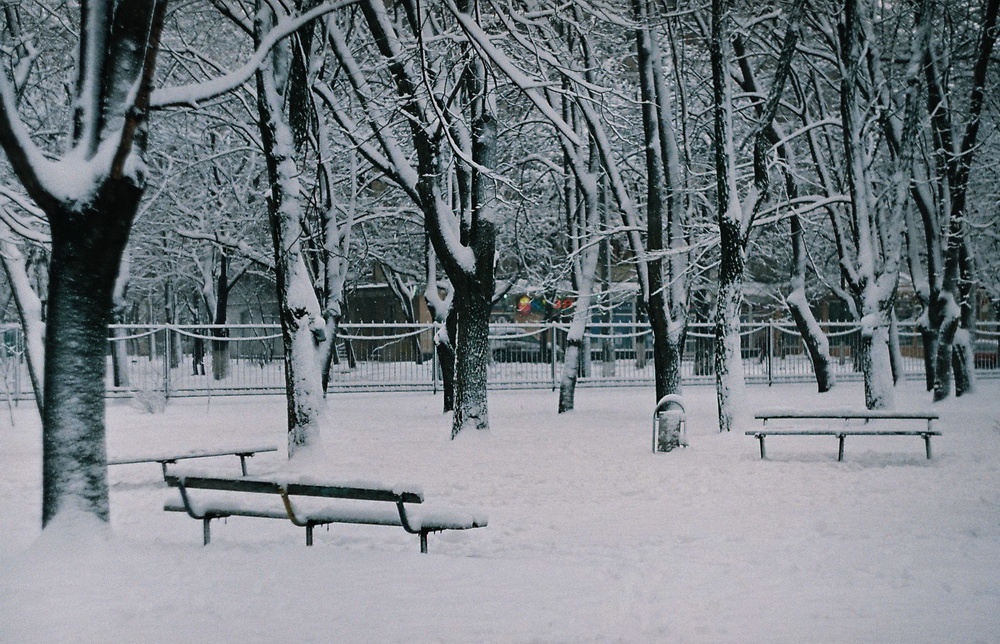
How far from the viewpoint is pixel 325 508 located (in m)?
6.83

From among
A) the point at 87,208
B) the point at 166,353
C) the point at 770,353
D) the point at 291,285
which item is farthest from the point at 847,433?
the point at 166,353

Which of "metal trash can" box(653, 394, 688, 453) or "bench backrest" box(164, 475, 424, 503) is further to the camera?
"metal trash can" box(653, 394, 688, 453)

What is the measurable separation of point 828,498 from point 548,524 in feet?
9.61

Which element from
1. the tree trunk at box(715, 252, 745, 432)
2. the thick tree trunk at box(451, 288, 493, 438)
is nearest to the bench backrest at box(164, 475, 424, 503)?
the thick tree trunk at box(451, 288, 493, 438)

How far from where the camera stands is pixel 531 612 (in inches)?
208

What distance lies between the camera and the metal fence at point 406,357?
2389 centimetres

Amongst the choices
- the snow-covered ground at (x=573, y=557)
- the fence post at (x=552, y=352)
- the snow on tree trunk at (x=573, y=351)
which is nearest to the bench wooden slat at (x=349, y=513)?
the snow-covered ground at (x=573, y=557)

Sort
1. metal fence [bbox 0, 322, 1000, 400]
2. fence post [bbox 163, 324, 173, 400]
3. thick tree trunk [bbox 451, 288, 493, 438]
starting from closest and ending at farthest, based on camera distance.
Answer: thick tree trunk [bbox 451, 288, 493, 438], fence post [bbox 163, 324, 173, 400], metal fence [bbox 0, 322, 1000, 400]

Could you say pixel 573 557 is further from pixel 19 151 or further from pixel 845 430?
pixel 845 430

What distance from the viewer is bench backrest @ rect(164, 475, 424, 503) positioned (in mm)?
6488

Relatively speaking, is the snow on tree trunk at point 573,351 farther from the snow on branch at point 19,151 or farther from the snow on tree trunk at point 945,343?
the snow on branch at point 19,151

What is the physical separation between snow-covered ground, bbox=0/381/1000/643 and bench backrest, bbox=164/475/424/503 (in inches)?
16.8

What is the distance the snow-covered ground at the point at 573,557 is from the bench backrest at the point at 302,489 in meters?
0.43

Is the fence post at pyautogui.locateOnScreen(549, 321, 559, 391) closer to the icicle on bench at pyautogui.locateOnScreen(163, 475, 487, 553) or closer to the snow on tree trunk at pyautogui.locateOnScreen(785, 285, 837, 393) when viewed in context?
the snow on tree trunk at pyautogui.locateOnScreen(785, 285, 837, 393)
